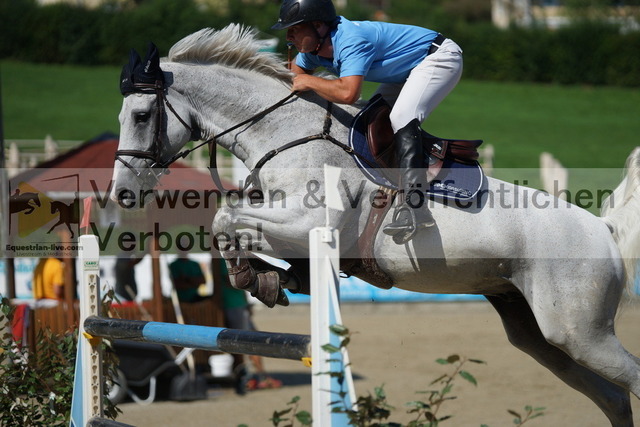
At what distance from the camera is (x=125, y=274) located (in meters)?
8.05

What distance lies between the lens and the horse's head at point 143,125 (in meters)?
3.74

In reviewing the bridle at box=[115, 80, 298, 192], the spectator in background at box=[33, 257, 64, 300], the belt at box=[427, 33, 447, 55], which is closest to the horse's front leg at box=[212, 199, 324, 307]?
the bridle at box=[115, 80, 298, 192]

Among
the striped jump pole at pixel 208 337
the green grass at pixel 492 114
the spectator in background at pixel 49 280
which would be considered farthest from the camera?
the green grass at pixel 492 114

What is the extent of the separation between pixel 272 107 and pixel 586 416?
12.1 ft

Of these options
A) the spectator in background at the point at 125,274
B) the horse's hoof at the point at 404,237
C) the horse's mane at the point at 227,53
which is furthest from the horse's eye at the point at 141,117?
the spectator in background at the point at 125,274

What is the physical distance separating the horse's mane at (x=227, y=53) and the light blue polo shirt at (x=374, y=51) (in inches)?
5.5

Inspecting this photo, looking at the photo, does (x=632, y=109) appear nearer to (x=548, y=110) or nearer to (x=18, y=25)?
(x=548, y=110)

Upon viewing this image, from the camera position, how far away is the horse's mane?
4016mm

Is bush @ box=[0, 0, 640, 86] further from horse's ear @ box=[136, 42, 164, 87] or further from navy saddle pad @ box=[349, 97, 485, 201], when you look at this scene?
navy saddle pad @ box=[349, 97, 485, 201]

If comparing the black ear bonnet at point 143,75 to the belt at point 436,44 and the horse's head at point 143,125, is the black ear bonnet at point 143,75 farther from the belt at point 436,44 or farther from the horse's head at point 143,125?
the belt at point 436,44

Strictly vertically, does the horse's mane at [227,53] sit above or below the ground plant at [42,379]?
above

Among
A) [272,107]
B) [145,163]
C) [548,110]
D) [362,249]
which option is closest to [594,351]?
[362,249]

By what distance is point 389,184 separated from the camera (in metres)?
3.75

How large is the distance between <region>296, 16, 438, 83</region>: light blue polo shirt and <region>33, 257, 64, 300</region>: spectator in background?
4256mm
